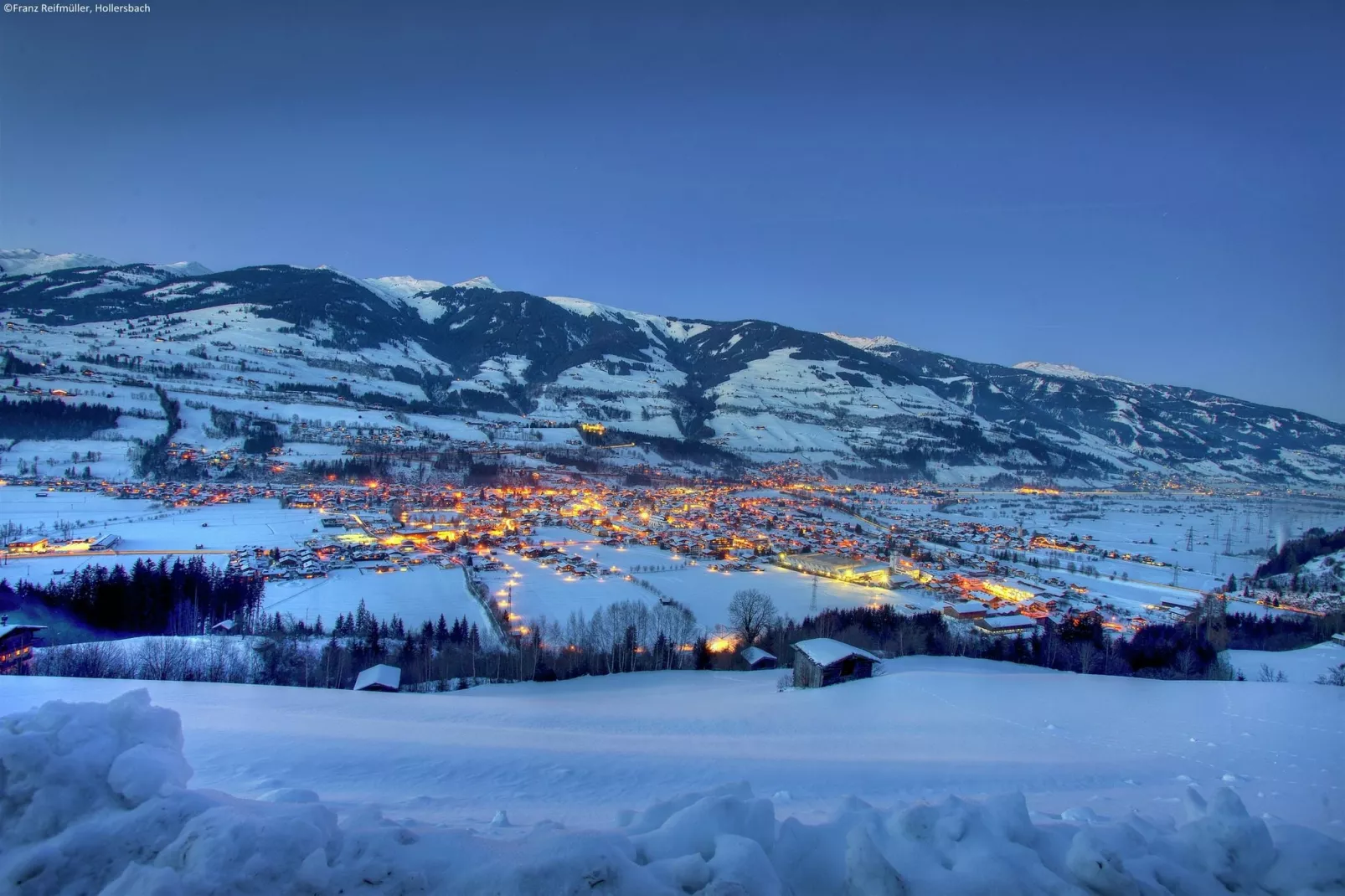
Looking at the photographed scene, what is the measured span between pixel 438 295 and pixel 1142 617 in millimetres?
184499

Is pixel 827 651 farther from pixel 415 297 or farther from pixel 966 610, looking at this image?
pixel 415 297

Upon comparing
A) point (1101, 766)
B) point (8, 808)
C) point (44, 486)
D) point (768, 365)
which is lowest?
point (44, 486)

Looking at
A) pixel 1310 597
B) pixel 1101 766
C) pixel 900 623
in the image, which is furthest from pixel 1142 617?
pixel 1101 766

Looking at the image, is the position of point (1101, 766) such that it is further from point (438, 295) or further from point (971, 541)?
point (438, 295)

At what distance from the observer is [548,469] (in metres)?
54.5

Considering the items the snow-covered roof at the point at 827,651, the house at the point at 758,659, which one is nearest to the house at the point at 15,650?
the snow-covered roof at the point at 827,651

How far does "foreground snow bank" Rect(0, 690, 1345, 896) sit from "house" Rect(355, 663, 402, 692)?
800 centimetres

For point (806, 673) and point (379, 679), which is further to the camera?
point (806, 673)

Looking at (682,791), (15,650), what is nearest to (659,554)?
(15,650)

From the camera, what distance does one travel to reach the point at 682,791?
328cm

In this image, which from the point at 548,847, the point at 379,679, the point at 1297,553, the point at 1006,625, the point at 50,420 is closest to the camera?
the point at 548,847

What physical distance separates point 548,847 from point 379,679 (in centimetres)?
927

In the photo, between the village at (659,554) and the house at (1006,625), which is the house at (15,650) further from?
the house at (1006,625)

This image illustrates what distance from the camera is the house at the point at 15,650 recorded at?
737cm
